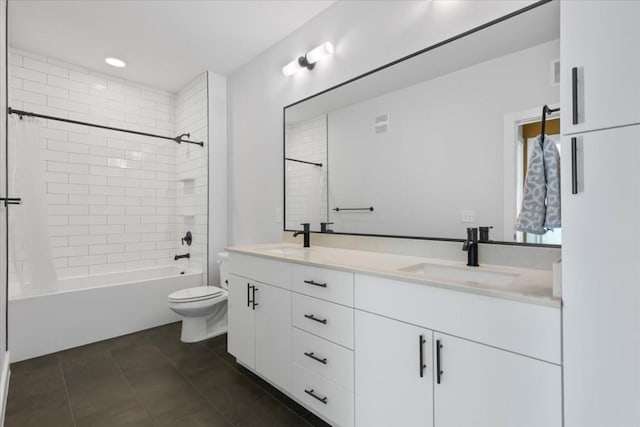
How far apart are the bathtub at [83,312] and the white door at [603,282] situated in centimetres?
320

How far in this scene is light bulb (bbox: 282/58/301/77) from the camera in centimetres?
247

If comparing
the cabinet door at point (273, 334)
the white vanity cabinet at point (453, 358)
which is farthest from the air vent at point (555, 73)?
the cabinet door at point (273, 334)

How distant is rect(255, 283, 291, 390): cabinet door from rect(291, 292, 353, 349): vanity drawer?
0.09m

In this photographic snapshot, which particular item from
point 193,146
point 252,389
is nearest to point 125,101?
point 193,146

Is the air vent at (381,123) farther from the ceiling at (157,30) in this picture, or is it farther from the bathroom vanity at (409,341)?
the ceiling at (157,30)

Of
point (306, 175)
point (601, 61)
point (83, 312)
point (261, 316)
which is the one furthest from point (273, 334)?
point (83, 312)

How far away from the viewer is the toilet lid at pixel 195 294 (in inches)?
102

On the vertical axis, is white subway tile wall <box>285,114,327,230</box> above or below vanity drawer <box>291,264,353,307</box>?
above

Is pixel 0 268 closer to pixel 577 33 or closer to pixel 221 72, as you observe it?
pixel 221 72

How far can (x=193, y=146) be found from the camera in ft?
11.8

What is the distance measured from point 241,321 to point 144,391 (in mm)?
708

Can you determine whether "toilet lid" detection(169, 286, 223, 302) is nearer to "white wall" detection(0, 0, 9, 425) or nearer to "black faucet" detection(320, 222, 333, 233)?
"white wall" detection(0, 0, 9, 425)

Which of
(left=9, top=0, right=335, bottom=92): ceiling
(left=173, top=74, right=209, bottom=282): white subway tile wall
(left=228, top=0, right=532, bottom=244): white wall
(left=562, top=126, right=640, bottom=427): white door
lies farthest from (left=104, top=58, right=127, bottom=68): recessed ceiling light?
(left=562, top=126, right=640, bottom=427): white door

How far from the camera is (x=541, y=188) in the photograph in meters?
1.22
